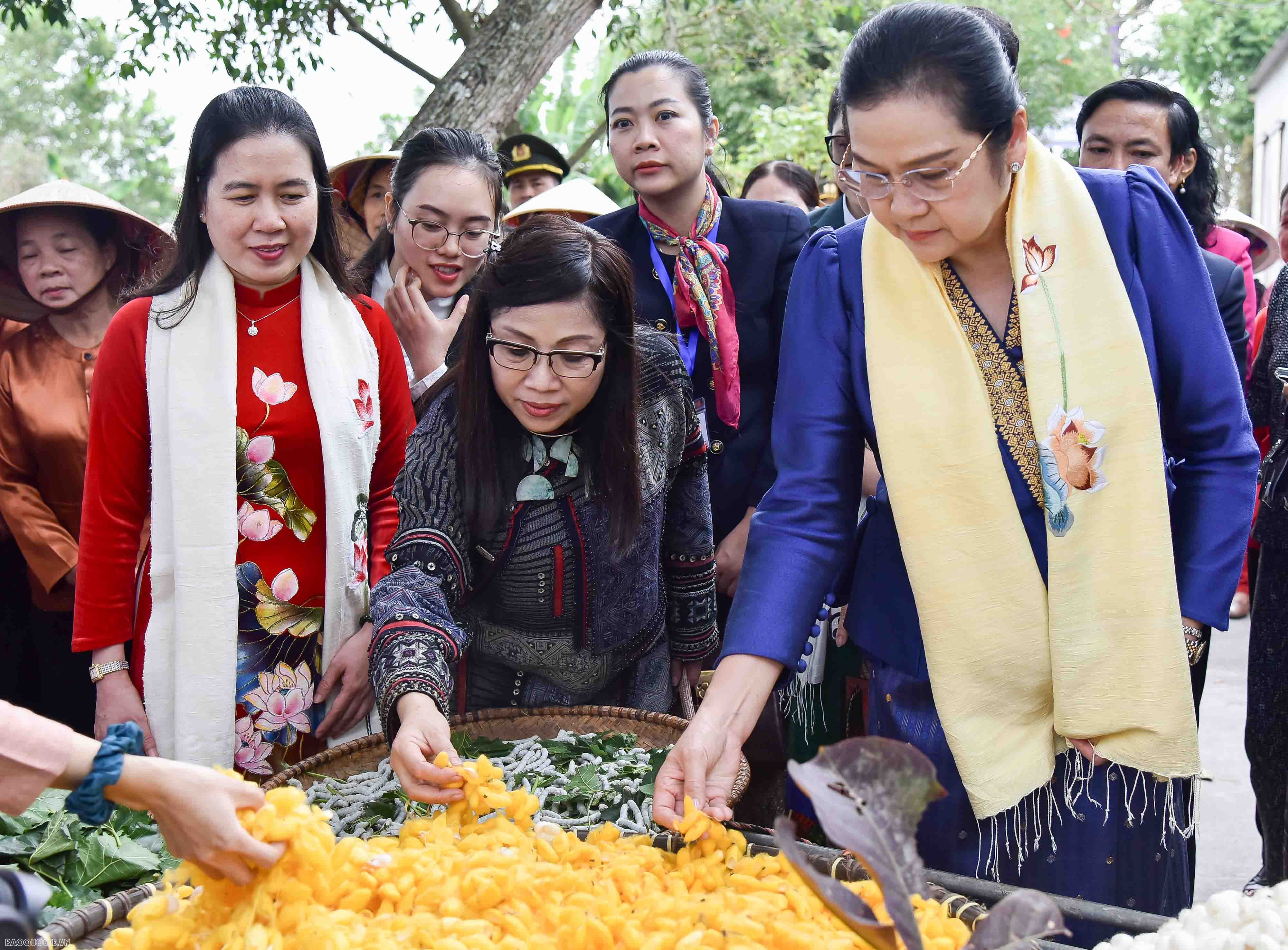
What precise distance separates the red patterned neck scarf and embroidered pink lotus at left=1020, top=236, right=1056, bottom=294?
1.00 meters

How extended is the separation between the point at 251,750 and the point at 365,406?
0.70 meters

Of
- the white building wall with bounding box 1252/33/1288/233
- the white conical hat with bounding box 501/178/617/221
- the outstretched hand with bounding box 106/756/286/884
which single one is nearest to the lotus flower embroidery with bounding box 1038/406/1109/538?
the outstretched hand with bounding box 106/756/286/884

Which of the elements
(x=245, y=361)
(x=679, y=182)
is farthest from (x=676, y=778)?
(x=679, y=182)

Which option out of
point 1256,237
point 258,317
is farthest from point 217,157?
point 1256,237

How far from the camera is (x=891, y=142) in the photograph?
1.45 m

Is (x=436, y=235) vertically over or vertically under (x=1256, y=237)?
under

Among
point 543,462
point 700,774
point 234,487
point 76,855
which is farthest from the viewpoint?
point 234,487

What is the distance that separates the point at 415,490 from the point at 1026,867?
3.53 ft

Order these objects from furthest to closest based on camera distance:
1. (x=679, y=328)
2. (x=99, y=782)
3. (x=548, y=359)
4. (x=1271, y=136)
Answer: (x=1271, y=136) < (x=679, y=328) < (x=548, y=359) < (x=99, y=782)

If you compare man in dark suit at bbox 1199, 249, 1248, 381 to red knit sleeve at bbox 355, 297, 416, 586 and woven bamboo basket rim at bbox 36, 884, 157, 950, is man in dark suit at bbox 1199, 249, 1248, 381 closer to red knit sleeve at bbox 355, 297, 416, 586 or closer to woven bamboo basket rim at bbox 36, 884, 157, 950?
red knit sleeve at bbox 355, 297, 416, 586

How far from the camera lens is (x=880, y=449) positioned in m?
1.58

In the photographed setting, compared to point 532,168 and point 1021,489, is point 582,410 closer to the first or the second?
point 1021,489

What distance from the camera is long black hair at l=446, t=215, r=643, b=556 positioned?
189cm

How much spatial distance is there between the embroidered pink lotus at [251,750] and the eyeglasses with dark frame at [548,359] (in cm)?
88
